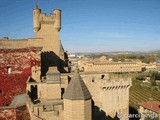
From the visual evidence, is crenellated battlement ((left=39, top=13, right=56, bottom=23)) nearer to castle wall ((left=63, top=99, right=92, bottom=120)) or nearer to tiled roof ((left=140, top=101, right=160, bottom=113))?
castle wall ((left=63, top=99, right=92, bottom=120))

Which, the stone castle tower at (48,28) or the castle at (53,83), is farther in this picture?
the stone castle tower at (48,28)

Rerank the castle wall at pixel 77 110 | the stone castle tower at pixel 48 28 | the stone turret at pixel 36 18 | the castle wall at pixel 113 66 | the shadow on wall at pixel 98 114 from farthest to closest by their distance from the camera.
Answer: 1. the castle wall at pixel 113 66
2. the stone castle tower at pixel 48 28
3. the stone turret at pixel 36 18
4. the shadow on wall at pixel 98 114
5. the castle wall at pixel 77 110

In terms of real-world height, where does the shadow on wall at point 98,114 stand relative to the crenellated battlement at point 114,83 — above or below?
below

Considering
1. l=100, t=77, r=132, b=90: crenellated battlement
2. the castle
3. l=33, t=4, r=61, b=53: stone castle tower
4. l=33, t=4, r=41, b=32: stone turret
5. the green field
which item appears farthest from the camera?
the green field

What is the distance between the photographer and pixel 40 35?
3466cm

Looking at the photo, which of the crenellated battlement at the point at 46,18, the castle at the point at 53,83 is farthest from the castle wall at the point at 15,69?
the crenellated battlement at the point at 46,18

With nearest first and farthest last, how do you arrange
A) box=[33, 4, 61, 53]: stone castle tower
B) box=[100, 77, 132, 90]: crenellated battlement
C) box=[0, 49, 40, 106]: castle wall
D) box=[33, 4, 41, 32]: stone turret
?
box=[0, 49, 40, 106]: castle wall
box=[100, 77, 132, 90]: crenellated battlement
box=[33, 4, 41, 32]: stone turret
box=[33, 4, 61, 53]: stone castle tower

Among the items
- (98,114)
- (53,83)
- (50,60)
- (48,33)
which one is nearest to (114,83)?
(98,114)

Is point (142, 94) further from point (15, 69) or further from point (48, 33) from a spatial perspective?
point (15, 69)

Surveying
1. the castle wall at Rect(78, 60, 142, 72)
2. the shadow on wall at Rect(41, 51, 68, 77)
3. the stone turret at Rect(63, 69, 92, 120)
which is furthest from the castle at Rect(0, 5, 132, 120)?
the castle wall at Rect(78, 60, 142, 72)

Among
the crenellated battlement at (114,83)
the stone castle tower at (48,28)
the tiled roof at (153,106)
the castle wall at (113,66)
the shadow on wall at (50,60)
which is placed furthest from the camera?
the castle wall at (113,66)

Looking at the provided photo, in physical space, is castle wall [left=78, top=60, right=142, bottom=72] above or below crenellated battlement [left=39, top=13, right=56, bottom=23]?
below

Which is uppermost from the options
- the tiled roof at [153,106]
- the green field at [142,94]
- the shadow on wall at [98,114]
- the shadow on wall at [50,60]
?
the shadow on wall at [50,60]

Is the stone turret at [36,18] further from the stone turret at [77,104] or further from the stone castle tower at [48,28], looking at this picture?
the stone turret at [77,104]
